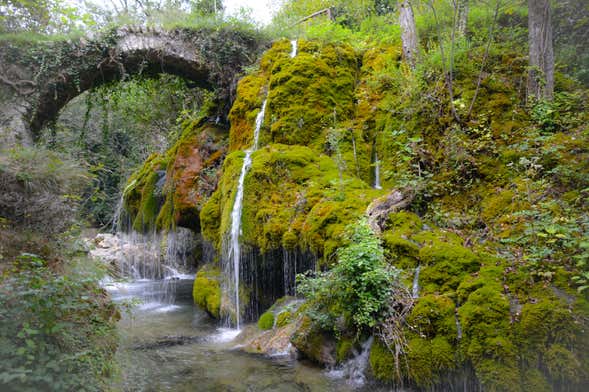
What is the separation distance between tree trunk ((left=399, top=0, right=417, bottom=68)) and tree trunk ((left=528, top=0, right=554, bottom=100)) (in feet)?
8.64

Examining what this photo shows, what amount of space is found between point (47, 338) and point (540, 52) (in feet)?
26.6

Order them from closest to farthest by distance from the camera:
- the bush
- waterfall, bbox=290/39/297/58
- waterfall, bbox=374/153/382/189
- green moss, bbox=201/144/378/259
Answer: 1. the bush
2. green moss, bbox=201/144/378/259
3. waterfall, bbox=374/153/382/189
4. waterfall, bbox=290/39/297/58

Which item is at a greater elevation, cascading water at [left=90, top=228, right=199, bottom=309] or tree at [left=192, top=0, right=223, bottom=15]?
tree at [left=192, top=0, right=223, bottom=15]

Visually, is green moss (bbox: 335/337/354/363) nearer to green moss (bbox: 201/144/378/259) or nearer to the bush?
green moss (bbox: 201/144/378/259)

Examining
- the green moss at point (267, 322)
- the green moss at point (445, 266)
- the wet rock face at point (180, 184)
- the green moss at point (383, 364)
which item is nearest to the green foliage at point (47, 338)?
the green moss at point (383, 364)

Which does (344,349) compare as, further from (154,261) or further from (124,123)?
(124,123)

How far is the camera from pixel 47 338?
3.43 meters

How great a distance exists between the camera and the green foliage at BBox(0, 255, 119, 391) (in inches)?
121

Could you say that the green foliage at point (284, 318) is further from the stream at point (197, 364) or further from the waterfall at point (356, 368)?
the waterfall at point (356, 368)

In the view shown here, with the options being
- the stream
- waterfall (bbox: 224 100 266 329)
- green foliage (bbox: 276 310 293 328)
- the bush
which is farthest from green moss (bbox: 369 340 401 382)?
the bush

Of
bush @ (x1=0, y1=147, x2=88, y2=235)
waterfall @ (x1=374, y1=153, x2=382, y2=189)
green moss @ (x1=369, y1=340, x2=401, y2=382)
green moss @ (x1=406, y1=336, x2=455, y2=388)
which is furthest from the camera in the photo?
waterfall @ (x1=374, y1=153, x2=382, y2=189)

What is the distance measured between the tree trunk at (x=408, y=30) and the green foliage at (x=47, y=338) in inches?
324

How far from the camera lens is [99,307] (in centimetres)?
439

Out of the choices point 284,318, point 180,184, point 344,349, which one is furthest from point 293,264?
point 180,184
